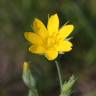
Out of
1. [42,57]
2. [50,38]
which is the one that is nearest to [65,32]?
[50,38]

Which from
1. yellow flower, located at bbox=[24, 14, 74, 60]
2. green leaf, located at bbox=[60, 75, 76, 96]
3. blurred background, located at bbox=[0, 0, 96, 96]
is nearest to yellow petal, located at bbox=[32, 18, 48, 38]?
yellow flower, located at bbox=[24, 14, 74, 60]

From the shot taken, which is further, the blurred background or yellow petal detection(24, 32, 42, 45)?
the blurred background

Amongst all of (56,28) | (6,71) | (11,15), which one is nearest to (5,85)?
(6,71)

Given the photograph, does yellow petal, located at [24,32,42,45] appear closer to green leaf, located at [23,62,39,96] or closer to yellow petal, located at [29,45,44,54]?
yellow petal, located at [29,45,44,54]

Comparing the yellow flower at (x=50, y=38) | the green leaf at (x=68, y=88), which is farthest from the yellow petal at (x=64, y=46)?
the green leaf at (x=68, y=88)

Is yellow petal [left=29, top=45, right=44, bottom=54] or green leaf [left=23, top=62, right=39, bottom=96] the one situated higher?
yellow petal [left=29, top=45, right=44, bottom=54]

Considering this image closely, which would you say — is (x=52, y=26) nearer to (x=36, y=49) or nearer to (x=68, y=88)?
(x=36, y=49)
